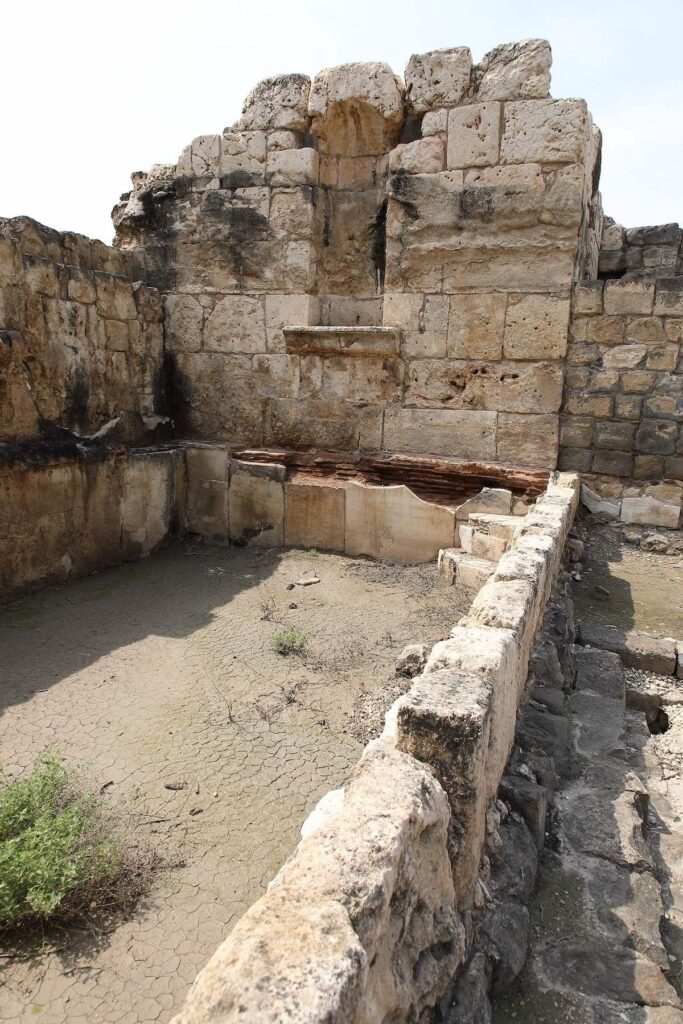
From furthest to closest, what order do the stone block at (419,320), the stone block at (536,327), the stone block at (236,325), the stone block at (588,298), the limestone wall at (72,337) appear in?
1. the stone block at (236,325)
2. the stone block at (419,320)
3. the stone block at (536,327)
4. the stone block at (588,298)
5. the limestone wall at (72,337)

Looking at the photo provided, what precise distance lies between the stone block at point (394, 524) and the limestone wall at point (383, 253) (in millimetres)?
613

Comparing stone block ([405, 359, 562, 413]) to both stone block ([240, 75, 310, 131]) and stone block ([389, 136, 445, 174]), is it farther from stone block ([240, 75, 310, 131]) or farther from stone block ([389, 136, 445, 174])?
stone block ([240, 75, 310, 131])

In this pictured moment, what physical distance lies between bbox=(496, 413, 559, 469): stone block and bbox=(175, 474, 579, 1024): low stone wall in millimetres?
3601

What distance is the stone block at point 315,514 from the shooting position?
5.81 metres

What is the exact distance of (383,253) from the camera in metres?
6.07

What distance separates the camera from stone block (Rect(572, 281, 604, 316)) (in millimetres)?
5273

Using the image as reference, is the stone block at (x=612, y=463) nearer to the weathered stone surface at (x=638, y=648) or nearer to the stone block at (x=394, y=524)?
the stone block at (x=394, y=524)

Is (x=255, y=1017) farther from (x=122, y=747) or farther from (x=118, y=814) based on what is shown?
(x=122, y=747)

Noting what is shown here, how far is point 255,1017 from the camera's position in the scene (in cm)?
99

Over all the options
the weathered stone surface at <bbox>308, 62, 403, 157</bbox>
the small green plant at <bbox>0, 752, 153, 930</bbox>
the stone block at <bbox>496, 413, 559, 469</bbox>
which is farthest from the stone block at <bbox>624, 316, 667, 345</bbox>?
the small green plant at <bbox>0, 752, 153, 930</bbox>

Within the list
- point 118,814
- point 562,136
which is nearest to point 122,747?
point 118,814

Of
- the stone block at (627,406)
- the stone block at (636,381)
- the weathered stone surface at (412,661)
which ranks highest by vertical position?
the stone block at (636,381)

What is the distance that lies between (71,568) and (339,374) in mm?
2896

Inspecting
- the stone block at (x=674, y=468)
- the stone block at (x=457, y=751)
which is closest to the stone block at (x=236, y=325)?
the stone block at (x=674, y=468)
